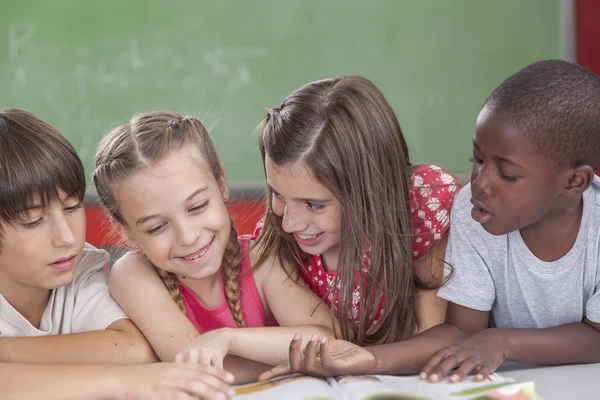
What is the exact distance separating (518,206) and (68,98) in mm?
1859

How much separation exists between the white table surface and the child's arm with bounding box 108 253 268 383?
384 millimetres

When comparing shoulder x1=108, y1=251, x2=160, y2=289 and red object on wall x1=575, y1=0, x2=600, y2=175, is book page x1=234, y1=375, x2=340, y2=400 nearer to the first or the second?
shoulder x1=108, y1=251, x2=160, y2=289

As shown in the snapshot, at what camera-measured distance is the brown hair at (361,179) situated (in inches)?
45.0

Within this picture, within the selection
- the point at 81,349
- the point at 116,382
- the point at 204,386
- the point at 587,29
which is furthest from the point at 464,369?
the point at 587,29

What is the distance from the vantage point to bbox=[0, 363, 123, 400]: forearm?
35.6 inches

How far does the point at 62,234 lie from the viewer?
1.07 metres

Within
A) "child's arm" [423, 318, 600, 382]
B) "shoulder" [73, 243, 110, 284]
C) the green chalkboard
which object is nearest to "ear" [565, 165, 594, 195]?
"child's arm" [423, 318, 600, 382]

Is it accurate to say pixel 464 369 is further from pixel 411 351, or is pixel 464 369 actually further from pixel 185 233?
pixel 185 233

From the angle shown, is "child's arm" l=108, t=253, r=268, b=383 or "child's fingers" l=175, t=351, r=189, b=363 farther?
"child's arm" l=108, t=253, r=268, b=383

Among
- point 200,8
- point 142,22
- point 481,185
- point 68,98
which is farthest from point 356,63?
point 481,185

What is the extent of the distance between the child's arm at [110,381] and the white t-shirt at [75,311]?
0.18 m

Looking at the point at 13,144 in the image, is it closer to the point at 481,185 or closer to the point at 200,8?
the point at 481,185

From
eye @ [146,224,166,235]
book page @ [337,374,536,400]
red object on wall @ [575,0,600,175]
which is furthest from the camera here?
red object on wall @ [575,0,600,175]

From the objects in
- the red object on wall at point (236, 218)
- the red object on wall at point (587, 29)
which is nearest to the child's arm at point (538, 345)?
the red object on wall at point (236, 218)
